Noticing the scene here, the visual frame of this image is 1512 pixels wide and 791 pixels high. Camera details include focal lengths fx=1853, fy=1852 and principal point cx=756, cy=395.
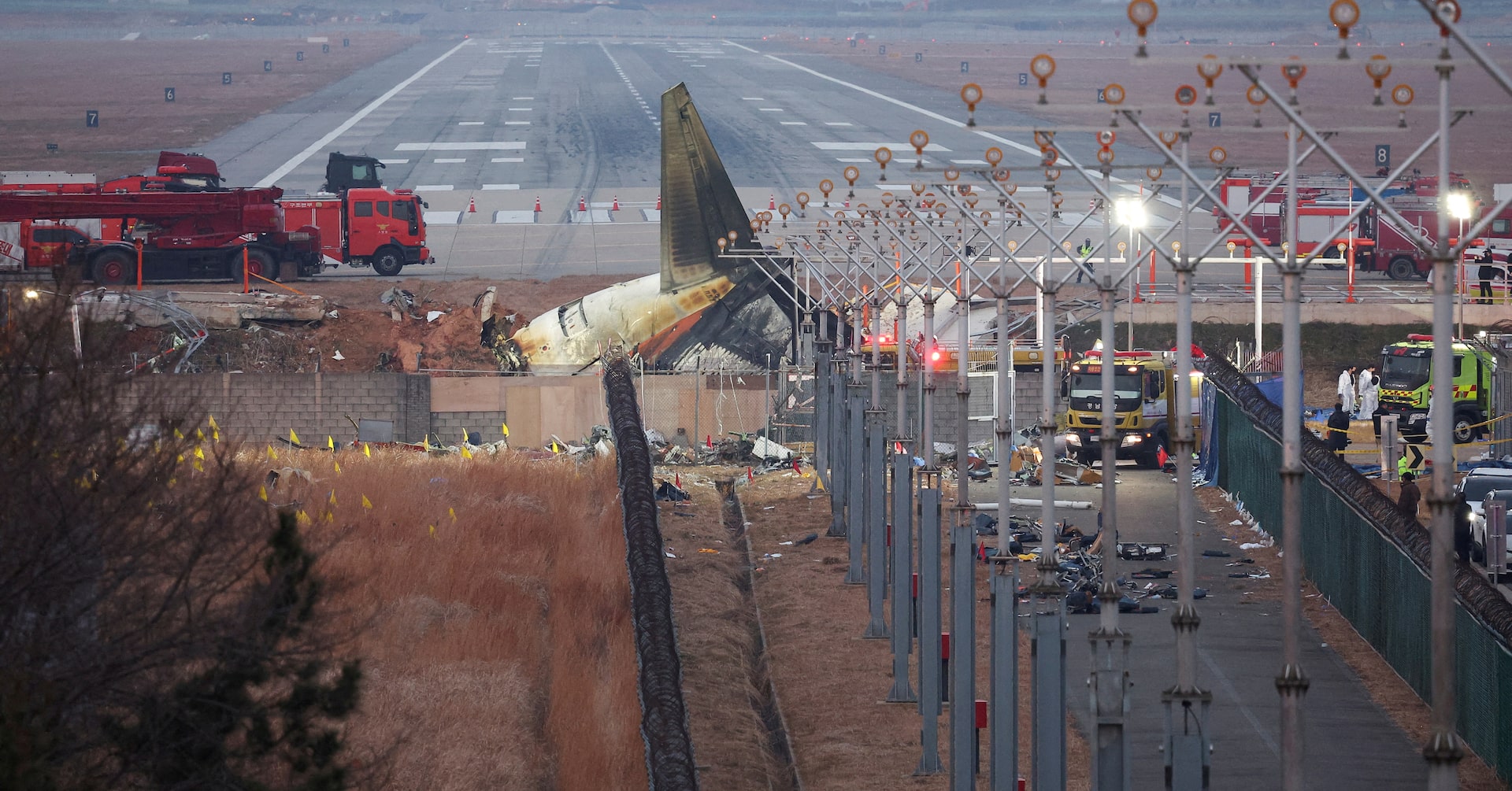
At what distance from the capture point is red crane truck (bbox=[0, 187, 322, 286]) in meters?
68.9

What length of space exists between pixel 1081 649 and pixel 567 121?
4277 inches

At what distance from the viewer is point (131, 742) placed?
1733 centimetres

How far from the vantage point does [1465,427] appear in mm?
49156

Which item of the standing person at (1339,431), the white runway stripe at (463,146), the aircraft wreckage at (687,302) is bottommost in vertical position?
the standing person at (1339,431)

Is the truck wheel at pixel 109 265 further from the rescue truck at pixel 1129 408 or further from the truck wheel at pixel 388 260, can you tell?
the rescue truck at pixel 1129 408

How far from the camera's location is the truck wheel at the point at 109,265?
6975 cm

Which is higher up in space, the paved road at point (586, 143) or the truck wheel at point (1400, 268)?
the paved road at point (586, 143)

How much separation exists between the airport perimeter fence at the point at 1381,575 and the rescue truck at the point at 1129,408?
14.2 ft

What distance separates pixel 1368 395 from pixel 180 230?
44.4m

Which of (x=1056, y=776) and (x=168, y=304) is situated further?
(x=168, y=304)

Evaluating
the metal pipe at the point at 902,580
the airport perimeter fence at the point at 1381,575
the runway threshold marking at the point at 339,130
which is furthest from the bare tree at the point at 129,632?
the runway threshold marking at the point at 339,130

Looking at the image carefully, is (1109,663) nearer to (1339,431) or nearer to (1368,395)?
(1339,431)

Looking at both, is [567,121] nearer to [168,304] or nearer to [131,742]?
[168,304]

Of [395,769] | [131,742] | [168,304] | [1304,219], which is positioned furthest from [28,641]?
[1304,219]
